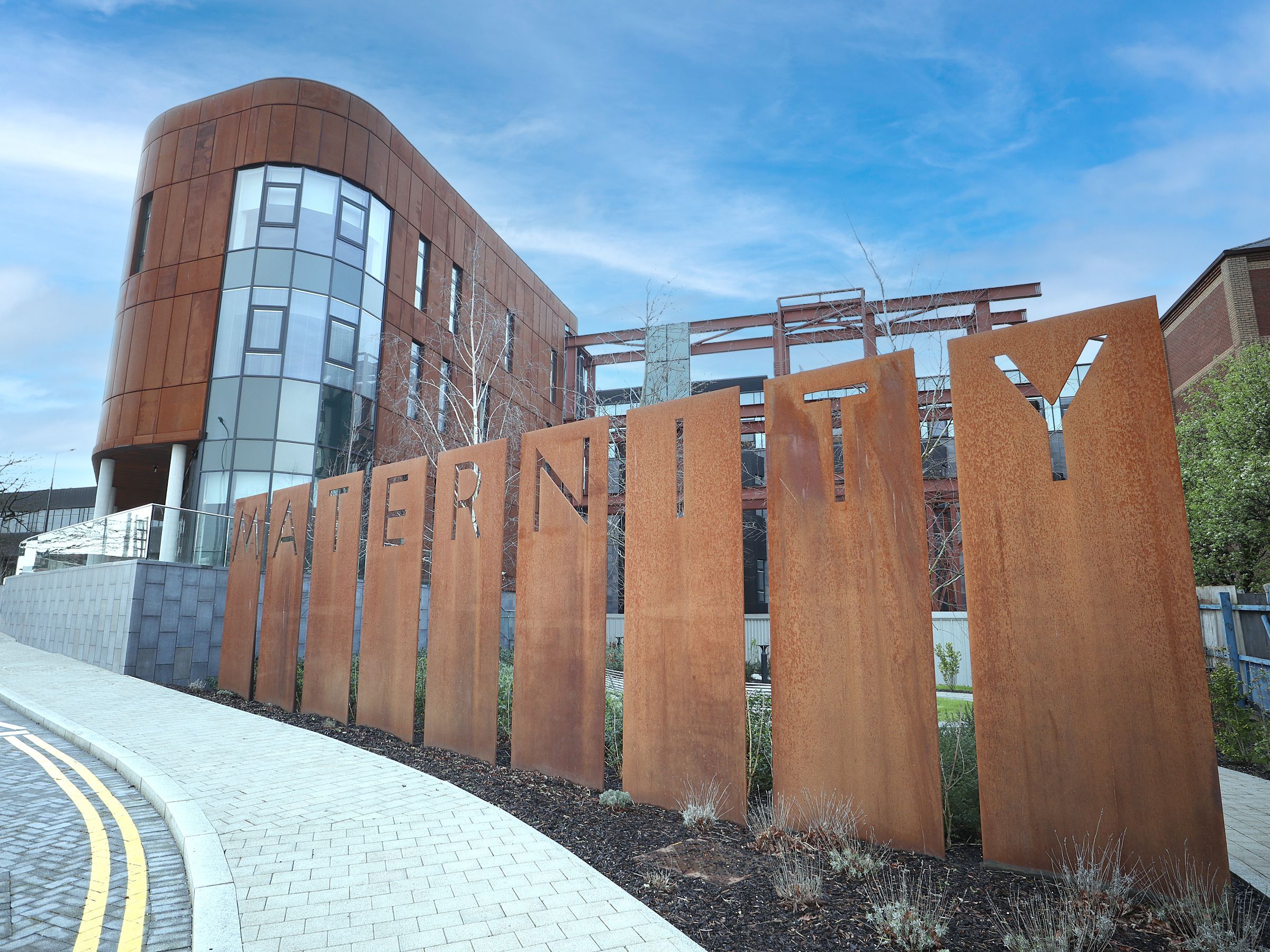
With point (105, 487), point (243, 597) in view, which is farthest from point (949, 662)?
point (105, 487)

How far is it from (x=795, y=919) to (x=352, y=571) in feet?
29.3

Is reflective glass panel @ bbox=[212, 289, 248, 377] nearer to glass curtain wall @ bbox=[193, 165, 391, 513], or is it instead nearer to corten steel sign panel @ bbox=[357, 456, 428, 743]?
glass curtain wall @ bbox=[193, 165, 391, 513]

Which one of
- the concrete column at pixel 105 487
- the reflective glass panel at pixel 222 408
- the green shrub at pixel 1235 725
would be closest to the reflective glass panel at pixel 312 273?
the reflective glass panel at pixel 222 408

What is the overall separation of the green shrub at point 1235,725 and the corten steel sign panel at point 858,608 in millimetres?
5477

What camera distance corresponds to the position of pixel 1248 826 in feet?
21.1

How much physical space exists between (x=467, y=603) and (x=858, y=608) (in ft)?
16.6

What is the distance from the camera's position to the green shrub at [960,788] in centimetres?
590

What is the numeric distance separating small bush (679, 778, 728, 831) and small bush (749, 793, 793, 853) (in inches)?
11.7

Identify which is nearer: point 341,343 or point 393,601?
point 393,601

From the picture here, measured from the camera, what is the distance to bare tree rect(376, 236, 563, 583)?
2334 centimetres

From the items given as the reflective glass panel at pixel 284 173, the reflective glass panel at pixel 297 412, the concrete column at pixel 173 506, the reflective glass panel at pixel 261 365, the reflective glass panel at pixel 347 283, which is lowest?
the concrete column at pixel 173 506

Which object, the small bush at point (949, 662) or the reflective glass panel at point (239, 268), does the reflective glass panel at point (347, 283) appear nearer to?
the reflective glass panel at point (239, 268)

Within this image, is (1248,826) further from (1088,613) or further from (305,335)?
(305,335)

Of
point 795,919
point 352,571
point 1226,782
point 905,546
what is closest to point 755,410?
point 352,571
